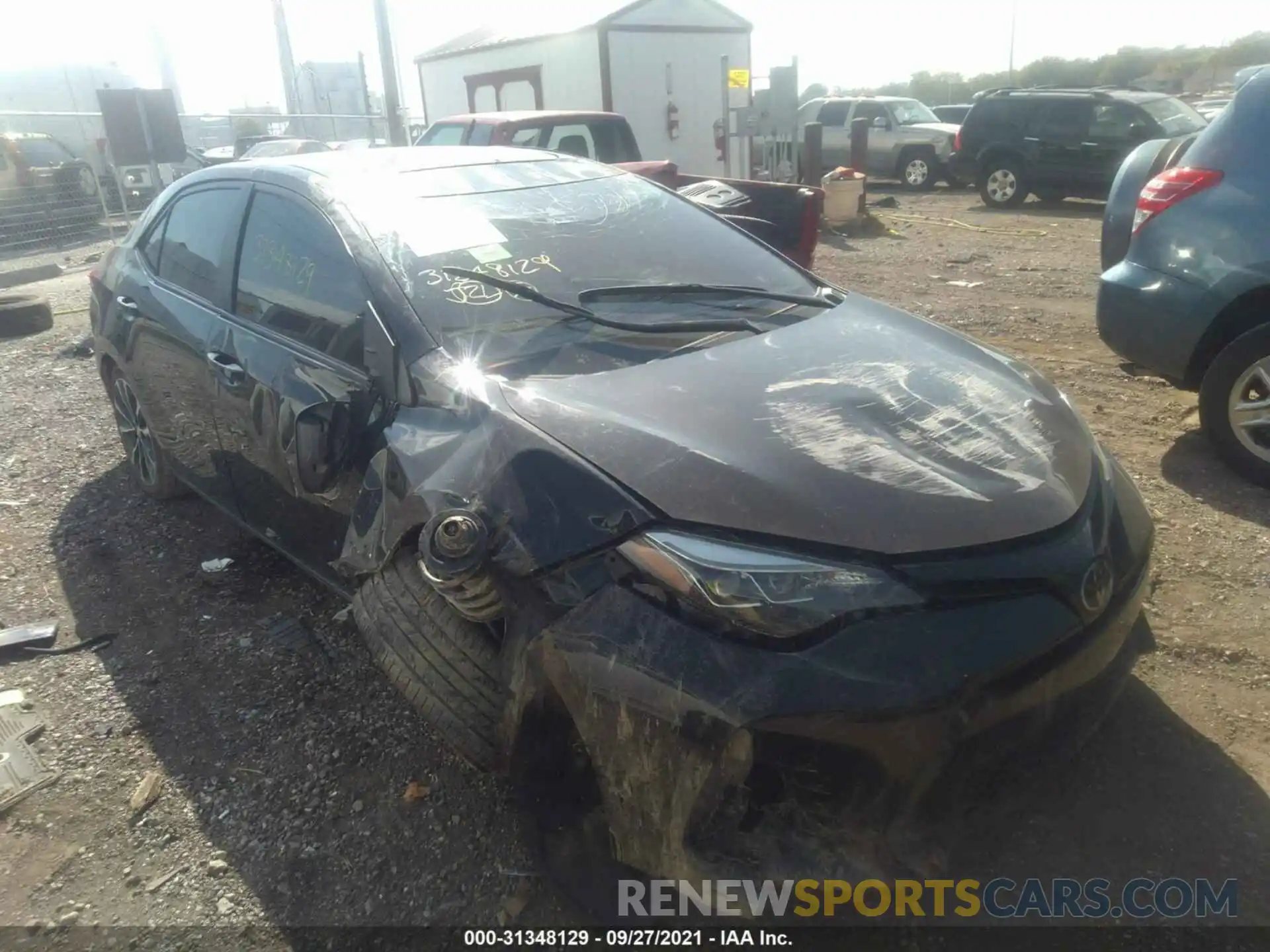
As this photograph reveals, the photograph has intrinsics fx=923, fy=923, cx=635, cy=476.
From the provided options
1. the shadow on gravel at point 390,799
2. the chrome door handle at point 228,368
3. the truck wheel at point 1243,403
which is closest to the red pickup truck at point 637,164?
the truck wheel at point 1243,403

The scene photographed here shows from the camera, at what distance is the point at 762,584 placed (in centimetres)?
176

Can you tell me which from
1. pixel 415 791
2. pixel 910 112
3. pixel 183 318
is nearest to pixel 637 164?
pixel 183 318

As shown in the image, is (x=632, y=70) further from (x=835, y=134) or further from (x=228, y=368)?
(x=228, y=368)

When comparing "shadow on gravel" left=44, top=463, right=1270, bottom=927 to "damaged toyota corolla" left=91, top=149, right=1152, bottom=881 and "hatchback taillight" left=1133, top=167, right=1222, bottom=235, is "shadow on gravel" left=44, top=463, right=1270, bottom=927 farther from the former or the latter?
"hatchback taillight" left=1133, top=167, right=1222, bottom=235

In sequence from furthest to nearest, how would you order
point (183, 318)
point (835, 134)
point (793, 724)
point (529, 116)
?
point (835, 134), point (529, 116), point (183, 318), point (793, 724)

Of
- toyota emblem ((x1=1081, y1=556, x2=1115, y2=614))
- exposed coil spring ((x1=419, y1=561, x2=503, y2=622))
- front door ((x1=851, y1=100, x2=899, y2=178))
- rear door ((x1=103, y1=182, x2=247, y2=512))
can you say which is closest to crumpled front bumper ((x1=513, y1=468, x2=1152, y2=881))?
toyota emblem ((x1=1081, y1=556, x2=1115, y2=614))

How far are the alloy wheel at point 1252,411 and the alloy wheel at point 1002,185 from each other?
1117 centimetres

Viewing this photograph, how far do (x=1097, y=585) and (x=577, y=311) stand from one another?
1.51m

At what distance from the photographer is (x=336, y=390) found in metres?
2.57

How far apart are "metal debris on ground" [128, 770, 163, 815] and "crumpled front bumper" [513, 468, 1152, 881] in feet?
4.82

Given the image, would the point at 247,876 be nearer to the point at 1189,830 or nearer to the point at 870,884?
the point at 870,884

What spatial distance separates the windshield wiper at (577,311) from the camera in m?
2.63

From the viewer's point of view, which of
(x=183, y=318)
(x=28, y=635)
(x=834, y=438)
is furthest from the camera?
(x=183, y=318)

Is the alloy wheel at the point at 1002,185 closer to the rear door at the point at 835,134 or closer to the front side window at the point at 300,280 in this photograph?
the rear door at the point at 835,134
